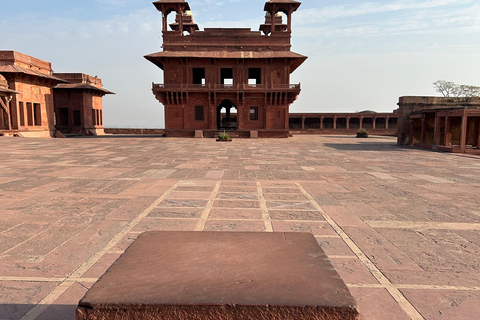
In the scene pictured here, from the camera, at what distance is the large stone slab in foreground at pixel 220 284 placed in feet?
3.97

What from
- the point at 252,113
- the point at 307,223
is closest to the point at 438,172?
the point at 307,223

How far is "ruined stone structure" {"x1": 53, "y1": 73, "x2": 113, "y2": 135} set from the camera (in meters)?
29.4

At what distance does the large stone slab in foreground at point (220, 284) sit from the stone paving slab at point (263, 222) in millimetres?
768

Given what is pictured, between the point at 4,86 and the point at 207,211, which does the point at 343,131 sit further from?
the point at 207,211

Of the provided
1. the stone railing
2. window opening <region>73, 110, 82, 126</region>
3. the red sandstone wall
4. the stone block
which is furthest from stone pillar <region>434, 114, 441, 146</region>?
window opening <region>73, 110, 82, 126</region>

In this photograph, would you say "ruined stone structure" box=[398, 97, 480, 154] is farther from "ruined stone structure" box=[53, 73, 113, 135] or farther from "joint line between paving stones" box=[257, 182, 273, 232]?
"ruined stone structure" box=[53, 73, 113, 135]

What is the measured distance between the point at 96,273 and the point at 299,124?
36.0m

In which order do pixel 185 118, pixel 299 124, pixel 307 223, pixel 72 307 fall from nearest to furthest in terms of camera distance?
1. pixel 72 307
2. pixel 307 223
3. pixel 185 118
4. pixel 299 124

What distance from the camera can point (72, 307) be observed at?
195cm

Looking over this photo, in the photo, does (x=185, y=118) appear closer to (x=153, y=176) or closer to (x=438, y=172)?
(x=153, y=176)

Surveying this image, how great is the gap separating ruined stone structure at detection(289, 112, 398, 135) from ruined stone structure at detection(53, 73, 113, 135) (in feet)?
76.2

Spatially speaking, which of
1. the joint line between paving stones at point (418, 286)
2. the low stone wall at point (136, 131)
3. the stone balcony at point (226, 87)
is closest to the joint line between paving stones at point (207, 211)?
the joint line between paving stones at point (418, 286)

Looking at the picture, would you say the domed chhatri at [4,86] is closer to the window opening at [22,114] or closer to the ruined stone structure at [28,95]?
the ruined stone structure at [28,95]

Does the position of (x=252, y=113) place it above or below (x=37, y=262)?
above
